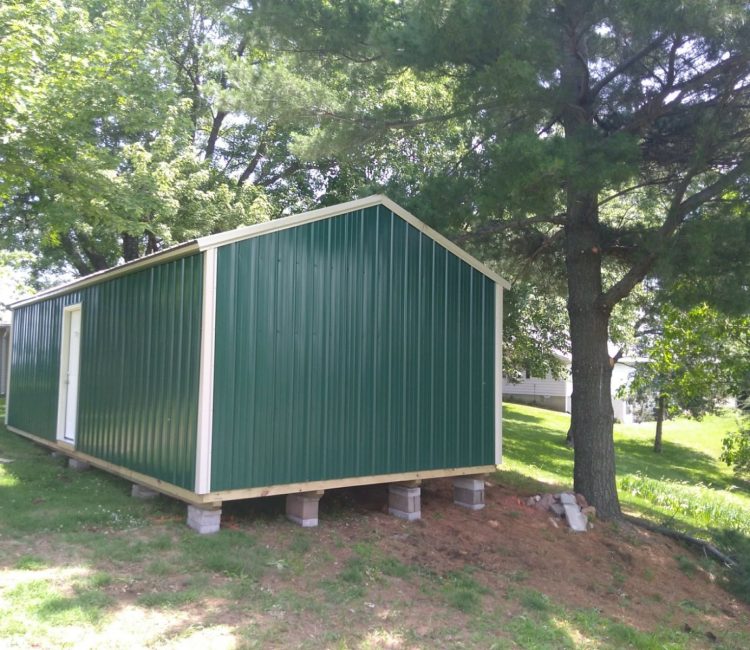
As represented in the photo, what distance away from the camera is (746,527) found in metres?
9.52

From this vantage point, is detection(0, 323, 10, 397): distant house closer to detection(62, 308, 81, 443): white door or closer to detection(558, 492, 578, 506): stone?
detection(62, 308, 81, 443): white door

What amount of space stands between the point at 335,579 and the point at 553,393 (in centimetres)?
2823

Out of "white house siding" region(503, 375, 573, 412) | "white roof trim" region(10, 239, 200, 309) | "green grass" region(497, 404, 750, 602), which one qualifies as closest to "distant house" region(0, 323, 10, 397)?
"white roof trim" region(10, 239, 200, 309)

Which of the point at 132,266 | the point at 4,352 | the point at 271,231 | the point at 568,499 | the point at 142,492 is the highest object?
the point at 271,231

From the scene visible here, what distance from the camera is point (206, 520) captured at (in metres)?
5.86

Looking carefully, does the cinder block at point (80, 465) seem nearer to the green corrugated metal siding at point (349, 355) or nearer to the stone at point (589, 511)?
the green corrugated metal siding at point (349, 355)

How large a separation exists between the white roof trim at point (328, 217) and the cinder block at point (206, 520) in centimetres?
237

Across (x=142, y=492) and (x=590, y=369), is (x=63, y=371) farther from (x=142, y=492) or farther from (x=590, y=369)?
(x=590, y=369)

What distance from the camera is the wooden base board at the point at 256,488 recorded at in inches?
229

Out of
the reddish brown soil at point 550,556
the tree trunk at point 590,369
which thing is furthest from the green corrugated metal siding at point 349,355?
the tree trunk at point 590,369

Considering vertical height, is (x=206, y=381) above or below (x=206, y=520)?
above

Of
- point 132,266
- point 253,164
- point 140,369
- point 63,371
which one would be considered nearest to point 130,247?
point 253,164

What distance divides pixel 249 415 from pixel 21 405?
703 cm

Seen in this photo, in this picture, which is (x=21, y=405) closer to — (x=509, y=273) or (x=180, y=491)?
(x=180, y=491)
